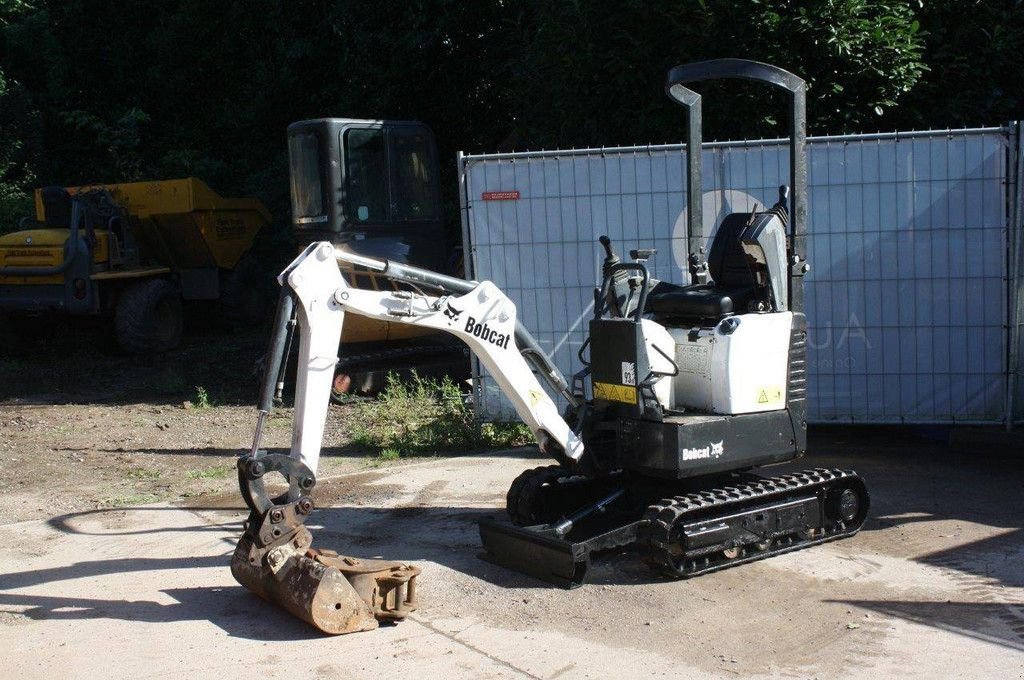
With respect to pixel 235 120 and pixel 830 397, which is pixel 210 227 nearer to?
pixel 235 120

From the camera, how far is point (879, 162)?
8.76m

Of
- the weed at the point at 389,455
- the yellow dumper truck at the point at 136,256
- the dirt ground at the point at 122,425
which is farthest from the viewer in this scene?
the yellow dumper truck at the point at 136,256

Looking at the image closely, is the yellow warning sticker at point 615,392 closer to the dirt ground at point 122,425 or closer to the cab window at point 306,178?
the dirt ground at point 122,425

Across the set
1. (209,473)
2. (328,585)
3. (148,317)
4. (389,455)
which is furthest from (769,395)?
(148,317)

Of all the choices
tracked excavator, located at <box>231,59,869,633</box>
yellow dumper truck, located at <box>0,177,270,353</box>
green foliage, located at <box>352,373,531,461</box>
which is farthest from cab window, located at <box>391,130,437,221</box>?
tracked excavator, located at <box>231,59,869,633</box>

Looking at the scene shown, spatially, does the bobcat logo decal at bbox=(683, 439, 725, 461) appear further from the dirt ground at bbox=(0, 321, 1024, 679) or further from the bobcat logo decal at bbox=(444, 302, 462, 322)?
the bobcat logo decal at bbox=(444, 302, 462, 322)

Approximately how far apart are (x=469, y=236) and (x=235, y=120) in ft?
42.7

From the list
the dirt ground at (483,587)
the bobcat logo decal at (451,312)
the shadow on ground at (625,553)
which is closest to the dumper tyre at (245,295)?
the dirt ground at (483,587)

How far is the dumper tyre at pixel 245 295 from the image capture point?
59.0ft

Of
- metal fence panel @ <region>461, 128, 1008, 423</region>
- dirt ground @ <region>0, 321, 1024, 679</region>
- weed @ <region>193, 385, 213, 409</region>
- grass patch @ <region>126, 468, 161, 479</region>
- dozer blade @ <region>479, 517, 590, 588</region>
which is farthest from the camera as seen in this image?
weed @ <region>193, 385, 213, 409</region>

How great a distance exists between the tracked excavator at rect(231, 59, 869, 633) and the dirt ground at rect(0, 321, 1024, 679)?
22 centimetres

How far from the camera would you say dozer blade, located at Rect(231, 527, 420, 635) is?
538 cm

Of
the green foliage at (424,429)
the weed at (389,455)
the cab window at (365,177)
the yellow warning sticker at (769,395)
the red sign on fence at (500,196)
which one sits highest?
the cab window at (365,177)

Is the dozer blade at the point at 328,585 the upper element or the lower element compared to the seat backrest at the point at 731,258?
lower
